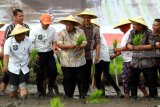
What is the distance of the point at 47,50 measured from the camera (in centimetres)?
1056

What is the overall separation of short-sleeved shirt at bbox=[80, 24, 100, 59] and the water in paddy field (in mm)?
6319

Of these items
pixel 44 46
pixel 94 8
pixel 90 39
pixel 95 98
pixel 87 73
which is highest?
pixel 94 8

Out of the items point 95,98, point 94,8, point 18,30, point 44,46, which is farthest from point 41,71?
point 94,8

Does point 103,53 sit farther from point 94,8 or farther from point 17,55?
point 94,8

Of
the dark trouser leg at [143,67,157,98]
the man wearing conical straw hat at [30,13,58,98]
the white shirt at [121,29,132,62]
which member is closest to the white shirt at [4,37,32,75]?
the man wearing conical straw hat at [30,13,58,98]

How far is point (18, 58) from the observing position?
10.1 meters

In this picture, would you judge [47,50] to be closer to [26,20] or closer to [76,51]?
[76,51]

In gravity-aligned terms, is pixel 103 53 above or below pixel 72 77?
above

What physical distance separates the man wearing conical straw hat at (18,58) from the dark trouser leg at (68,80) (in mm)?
693

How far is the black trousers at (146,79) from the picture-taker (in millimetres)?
10070

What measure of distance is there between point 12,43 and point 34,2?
7.39 m

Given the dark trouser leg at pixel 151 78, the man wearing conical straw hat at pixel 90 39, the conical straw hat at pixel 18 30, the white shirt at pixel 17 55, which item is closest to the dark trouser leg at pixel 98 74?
the man wearing conical straw hat at pixel 90 39

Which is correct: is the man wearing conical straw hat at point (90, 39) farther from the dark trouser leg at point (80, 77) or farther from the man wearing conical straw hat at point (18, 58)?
the man wearing conical straw hat at point (18, 58)

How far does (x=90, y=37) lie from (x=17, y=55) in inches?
54.3
